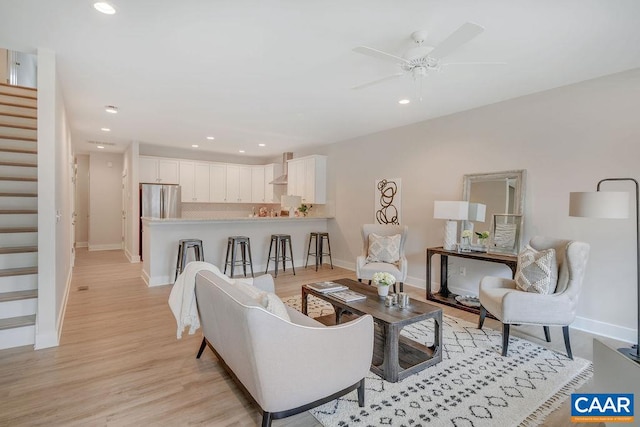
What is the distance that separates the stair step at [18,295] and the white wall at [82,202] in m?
6.27

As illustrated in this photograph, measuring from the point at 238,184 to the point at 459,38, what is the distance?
701 cm

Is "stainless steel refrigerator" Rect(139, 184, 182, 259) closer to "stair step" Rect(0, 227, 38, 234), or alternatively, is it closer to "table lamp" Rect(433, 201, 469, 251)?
"stair step" Rect(0, 227, 38, 234)

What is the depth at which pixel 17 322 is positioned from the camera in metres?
2.86

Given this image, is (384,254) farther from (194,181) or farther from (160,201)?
(194,181)

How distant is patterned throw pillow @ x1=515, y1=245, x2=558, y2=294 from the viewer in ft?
9.25

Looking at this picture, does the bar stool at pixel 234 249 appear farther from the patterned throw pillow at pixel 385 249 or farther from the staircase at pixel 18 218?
the staircase at pixel 18 218

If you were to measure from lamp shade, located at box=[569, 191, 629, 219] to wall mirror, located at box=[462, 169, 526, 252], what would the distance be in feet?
4.24

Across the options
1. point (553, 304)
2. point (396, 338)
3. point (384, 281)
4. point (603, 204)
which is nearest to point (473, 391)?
point (396, 338)

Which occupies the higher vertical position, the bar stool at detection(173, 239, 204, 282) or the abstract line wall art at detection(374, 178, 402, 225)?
the abstract line wall art at detection(374, 178, 402, 225)

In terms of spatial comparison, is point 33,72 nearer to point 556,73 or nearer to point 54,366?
point 54,366

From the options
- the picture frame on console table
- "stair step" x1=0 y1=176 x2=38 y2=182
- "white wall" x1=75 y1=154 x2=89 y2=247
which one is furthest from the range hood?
"white wall" x1=75 y1=154 x2=89 y2=247

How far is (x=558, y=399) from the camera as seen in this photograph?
213 centimetres

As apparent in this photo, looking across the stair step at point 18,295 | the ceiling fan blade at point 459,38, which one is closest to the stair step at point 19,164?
the stair step at point 18,295

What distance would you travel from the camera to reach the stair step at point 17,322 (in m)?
2.79
